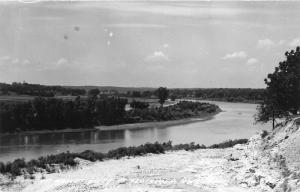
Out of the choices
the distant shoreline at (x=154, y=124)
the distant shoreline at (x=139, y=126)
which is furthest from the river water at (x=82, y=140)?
the distant shoreline at (x=154, y=124)

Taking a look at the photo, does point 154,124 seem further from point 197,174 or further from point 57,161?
point 197,174

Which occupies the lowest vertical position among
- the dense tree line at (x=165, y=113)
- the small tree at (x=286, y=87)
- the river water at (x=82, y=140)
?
the river water at (x=82, y=140)

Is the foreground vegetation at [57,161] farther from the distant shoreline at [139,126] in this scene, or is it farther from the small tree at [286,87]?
the distant shoreline at [139,126]

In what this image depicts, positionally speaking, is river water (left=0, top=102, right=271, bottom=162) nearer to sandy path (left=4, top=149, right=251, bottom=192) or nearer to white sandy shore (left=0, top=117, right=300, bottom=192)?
sandy path (left=4, top=149, right=251, bottom=192)

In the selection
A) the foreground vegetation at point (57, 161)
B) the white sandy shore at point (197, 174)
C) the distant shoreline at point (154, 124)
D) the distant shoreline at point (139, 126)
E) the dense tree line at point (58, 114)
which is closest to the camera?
the white sandy shore at point (197, 174)

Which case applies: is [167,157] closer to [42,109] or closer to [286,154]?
[286,154]

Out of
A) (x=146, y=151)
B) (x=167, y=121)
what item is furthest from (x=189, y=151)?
(x=167, y=121)

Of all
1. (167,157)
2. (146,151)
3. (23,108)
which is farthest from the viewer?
(23,108)
